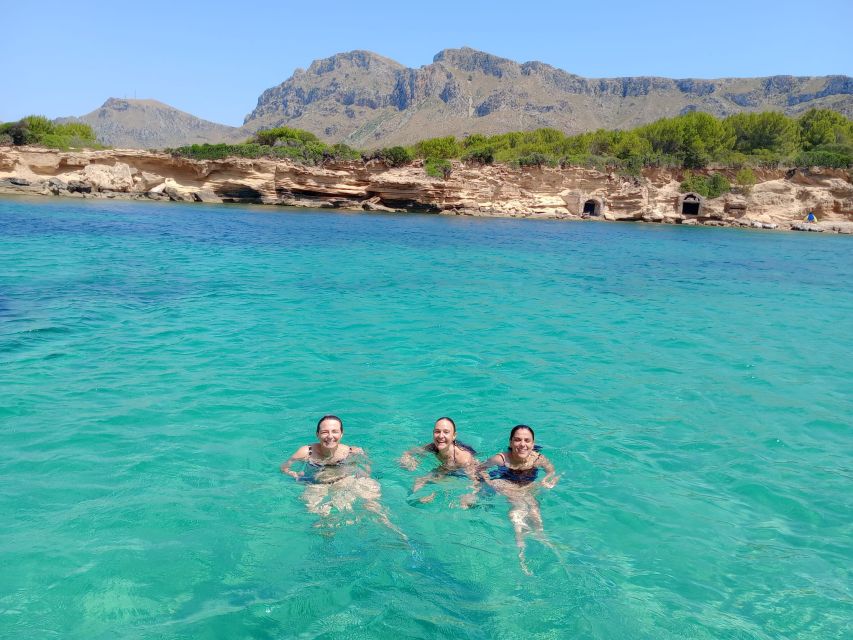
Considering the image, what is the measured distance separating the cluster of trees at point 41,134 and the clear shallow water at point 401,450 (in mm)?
42038

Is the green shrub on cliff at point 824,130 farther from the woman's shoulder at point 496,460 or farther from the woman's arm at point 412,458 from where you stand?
the woman's arm at point 412,458

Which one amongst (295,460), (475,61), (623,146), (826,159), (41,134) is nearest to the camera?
(295,460)

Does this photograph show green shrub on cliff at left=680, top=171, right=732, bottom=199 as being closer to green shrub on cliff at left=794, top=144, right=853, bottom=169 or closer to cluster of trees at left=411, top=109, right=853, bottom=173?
cluster of trees at left=411, top=109, right=853, bottom=173

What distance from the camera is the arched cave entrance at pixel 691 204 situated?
176ft

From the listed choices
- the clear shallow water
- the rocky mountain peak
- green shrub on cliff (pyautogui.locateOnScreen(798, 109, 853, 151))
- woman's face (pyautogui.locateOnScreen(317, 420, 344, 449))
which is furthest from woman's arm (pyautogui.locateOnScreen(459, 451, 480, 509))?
the rocky mountain peak

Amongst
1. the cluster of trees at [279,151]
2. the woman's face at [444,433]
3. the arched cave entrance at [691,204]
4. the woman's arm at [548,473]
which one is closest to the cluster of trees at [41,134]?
the cluster of trees at [279,151]

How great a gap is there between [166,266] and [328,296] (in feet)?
21.6

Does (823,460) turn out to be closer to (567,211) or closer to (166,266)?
(166,266)

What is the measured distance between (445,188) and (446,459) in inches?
1894

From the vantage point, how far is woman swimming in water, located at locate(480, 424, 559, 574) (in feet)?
16.3

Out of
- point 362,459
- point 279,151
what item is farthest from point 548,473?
point 279,151

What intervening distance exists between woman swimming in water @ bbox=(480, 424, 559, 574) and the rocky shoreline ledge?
47699mm

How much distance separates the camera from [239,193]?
49625 millimetres

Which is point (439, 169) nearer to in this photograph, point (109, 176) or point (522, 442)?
point (109, 176)
